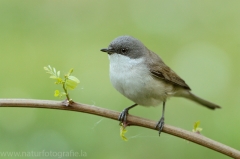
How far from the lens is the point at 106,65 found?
798cm

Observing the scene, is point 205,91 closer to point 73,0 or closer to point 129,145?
point 129,145

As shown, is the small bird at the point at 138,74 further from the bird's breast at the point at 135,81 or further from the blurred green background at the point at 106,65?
the blurred green background at the point at 106,65

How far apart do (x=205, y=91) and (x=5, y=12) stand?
4.83 meters

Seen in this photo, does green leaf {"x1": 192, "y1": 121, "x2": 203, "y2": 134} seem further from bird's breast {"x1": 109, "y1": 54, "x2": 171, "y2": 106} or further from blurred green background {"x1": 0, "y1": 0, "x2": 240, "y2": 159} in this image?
blurred green background {"x1": 0, "y1": 0, "x2": 240, "y2": 159}

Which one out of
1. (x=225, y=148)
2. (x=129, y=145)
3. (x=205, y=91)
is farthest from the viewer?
(x=205, y=91)

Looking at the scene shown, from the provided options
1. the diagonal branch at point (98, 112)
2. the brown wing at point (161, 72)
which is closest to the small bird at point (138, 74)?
the brown wing at point (161, 72)

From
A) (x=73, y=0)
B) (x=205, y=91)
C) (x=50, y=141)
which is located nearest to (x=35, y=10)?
(x=73, y=0)

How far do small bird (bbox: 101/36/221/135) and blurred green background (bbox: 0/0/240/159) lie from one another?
64 centimetres

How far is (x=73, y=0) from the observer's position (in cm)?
1052

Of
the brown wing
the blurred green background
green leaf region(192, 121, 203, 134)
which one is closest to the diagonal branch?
green leaf region(192, 121, 203, 134)

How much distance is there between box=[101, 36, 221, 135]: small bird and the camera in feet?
14.1

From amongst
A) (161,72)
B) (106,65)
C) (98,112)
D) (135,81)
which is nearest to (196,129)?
(98,112)

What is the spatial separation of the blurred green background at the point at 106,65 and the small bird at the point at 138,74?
2.11 ft

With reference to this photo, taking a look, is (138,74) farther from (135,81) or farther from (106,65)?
(106,65)
